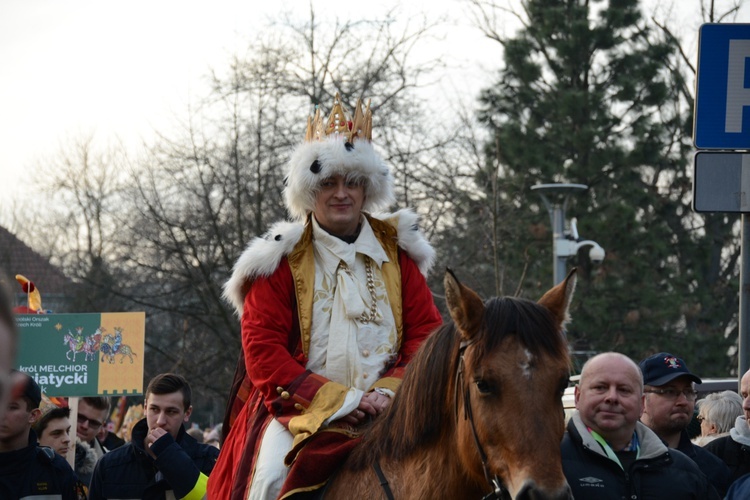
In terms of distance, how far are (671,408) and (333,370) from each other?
7.61ft

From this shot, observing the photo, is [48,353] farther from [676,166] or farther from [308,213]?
[676,166]

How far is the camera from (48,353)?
8969 mm

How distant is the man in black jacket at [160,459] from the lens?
244 inches

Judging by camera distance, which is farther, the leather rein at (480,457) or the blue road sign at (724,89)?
the blue road sign at (724,89)

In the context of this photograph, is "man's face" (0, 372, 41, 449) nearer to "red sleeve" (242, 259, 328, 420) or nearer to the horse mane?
"red sleeve" (242, 259, 328, 420)

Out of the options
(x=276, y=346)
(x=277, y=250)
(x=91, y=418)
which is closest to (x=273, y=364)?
(x=276, y=346)

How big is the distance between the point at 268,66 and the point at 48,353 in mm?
11537

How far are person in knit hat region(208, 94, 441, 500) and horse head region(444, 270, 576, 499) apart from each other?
3.14 feet

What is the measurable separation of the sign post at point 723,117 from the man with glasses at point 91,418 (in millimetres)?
5709

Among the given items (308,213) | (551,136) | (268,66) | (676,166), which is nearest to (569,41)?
(551,136)

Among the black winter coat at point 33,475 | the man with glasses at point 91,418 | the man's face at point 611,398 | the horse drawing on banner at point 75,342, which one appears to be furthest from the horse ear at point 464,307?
the man with glasses at point 91,418

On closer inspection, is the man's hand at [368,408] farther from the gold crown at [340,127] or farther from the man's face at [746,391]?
the man's face at [746,391]

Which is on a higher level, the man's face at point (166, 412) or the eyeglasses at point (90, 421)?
the man's face at point (166, 412)

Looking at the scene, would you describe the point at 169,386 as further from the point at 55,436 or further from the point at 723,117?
the point at 723,117
